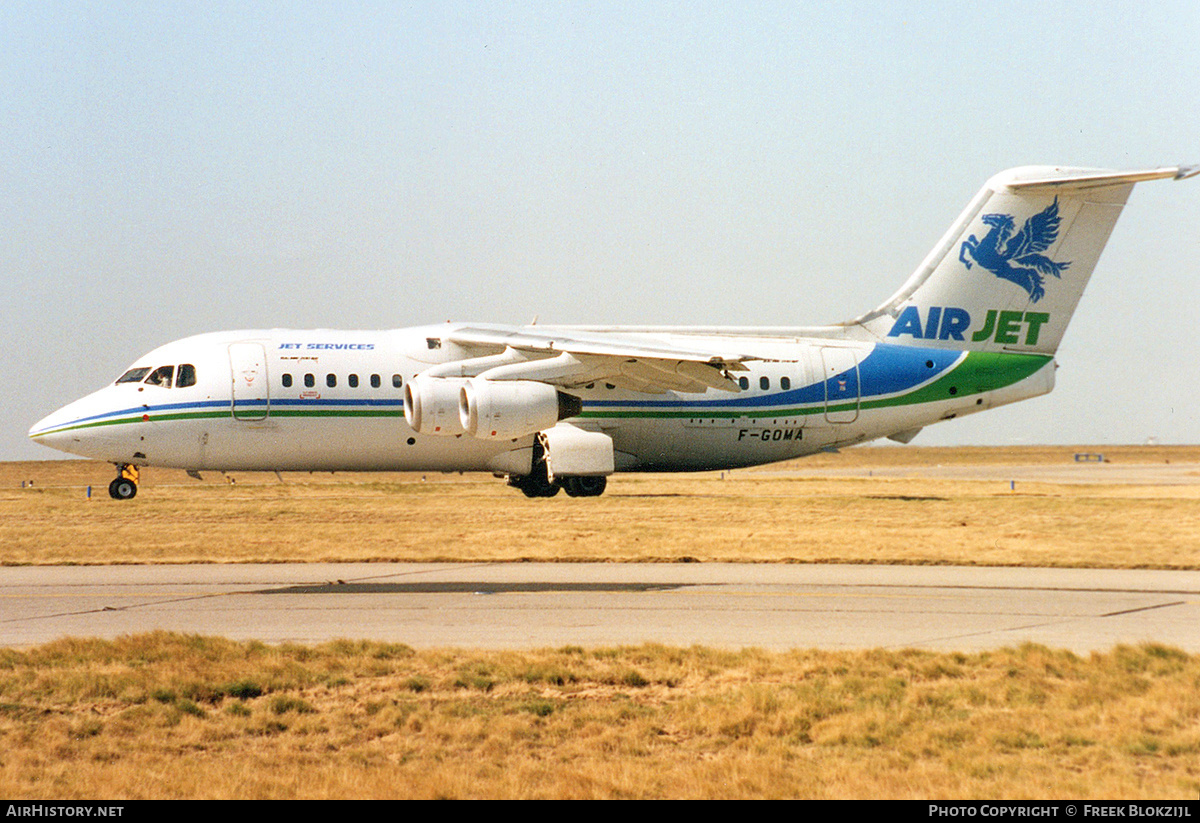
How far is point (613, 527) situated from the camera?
25.6m

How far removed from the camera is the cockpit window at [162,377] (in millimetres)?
25391

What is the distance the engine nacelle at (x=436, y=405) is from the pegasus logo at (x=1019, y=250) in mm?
13125

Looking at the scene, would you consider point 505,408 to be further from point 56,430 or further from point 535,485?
point 56,430

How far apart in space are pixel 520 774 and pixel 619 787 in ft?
2.51

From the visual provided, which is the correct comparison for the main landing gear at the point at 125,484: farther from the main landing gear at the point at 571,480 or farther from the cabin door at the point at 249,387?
the main landing gear at the point at 571,480

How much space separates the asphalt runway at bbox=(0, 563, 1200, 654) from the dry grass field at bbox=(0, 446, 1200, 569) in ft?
4.98

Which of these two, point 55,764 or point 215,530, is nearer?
point 55,764

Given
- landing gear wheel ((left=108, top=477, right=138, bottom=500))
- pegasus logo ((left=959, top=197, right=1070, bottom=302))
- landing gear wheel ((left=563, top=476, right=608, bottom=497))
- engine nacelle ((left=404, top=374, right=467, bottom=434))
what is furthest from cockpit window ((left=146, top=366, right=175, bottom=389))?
pegasus logo ((left=959, top=197, right=1070, bottom=302))

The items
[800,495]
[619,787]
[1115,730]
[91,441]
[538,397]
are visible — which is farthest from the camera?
[800,495]

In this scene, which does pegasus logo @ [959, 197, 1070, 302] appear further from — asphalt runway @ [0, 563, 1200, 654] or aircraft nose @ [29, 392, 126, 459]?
aircraft nose @ [29, 392, 126, 459]

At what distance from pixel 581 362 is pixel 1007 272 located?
11.2 m

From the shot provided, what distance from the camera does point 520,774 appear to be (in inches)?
336

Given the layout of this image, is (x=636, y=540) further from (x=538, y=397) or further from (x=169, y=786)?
(x=169, y=786)
